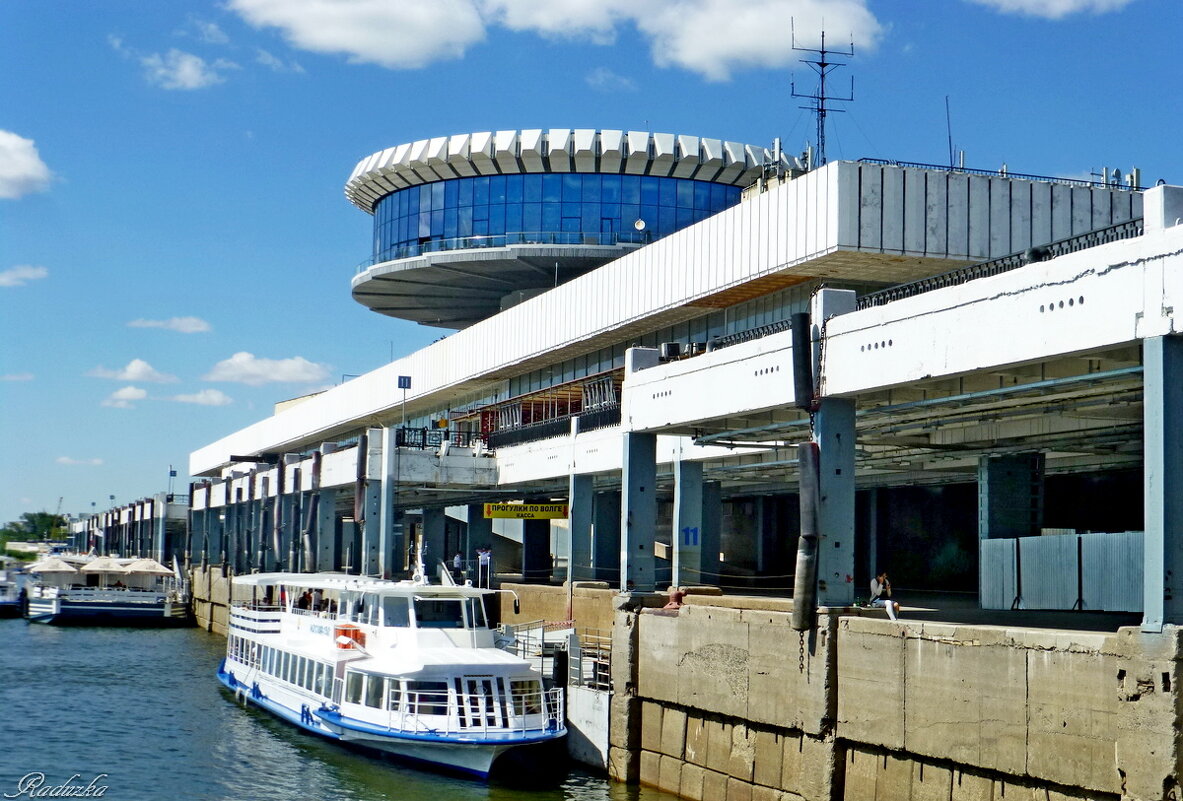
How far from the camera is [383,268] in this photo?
72438 millimetres

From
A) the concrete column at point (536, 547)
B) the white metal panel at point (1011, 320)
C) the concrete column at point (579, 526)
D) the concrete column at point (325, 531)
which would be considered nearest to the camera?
the white metal panel at point (1011, 320)

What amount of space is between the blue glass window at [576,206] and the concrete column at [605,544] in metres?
21.7

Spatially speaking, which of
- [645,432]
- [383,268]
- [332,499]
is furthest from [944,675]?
[383,268]

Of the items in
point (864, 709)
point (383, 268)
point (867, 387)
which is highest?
point (383, 268)

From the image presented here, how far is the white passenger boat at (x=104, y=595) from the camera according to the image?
73062mm

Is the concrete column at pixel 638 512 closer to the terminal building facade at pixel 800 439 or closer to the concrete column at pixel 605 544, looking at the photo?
the terminal building facade at pixel 800 439

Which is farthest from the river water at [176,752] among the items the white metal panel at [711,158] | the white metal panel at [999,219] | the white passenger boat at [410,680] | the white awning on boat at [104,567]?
the white metal panel at [711,158]

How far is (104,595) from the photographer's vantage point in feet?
243

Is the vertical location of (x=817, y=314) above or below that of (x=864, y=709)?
above

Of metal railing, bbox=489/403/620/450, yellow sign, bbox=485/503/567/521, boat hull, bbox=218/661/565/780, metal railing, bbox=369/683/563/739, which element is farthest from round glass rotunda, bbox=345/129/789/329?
metal railing, bbox=369/683/563/739

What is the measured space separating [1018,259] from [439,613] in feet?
55.0

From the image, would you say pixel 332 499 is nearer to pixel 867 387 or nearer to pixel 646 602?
pixel 646 602

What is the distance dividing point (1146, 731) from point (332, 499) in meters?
49.9

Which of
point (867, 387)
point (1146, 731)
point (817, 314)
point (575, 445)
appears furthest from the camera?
point (575, 445)
